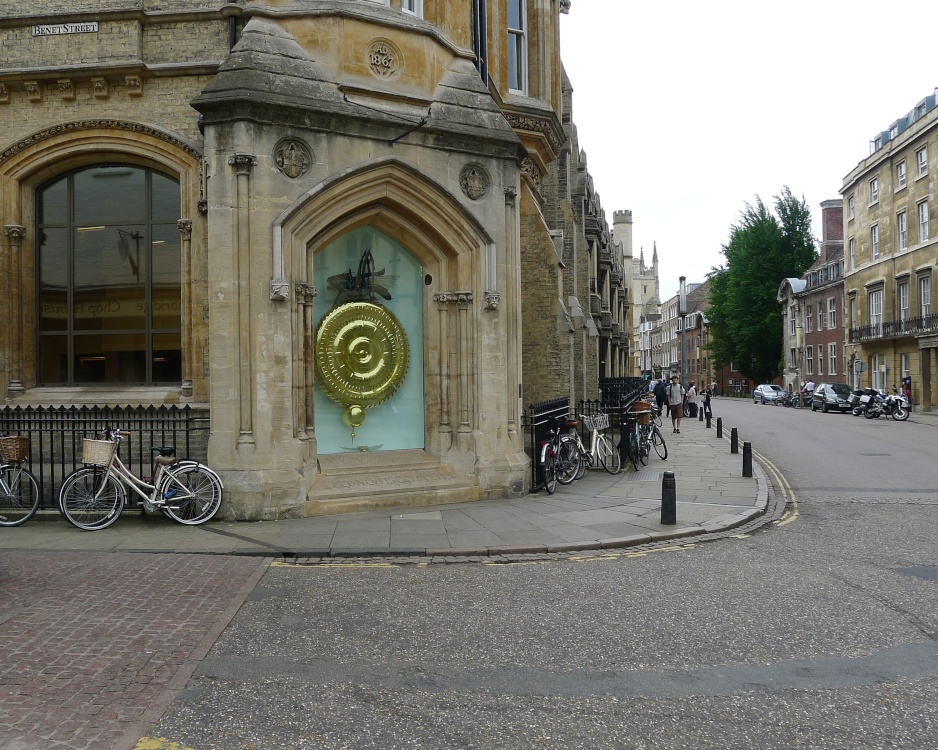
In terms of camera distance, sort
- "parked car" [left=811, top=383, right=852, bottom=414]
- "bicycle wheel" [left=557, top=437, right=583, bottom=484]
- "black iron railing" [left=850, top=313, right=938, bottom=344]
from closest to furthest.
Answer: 1. "bicycle wheel" [left=557, top=437, right=583, bottom=484]
2. "black iron railing" [left=850, top=313, right=938, bottom=344]
3. "parked car" [left=811, top=383, right=852, bottom=414]

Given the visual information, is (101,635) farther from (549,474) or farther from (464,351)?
(549,474)

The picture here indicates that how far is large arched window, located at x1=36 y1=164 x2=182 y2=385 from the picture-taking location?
40.0 feet

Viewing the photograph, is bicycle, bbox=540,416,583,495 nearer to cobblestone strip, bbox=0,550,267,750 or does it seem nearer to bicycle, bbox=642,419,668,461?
bicycle, bbox=642,419,668,461

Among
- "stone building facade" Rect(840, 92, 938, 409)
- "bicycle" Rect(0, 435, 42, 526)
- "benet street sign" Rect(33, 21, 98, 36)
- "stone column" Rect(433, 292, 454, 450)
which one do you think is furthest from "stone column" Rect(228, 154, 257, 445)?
"stone building facade" Rect(840, 92, 938, 409)

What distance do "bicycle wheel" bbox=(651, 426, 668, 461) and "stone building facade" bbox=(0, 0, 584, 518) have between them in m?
6.54

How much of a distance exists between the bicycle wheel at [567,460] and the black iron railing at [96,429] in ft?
17.7

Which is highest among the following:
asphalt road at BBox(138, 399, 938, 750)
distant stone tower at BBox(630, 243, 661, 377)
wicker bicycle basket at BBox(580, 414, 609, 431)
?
distant stone tower at BBox(630, 243, 661, 377)

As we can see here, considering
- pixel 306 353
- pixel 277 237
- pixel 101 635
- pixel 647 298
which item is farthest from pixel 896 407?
pixel 647 298

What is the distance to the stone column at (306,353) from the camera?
32.8 ft

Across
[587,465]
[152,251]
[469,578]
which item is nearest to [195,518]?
[469,578]

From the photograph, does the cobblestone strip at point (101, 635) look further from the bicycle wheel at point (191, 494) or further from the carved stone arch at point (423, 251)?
the carved stone arch at point (423, 251)

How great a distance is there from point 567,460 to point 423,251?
409 centimetres

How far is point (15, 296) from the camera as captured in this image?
12.0 metres

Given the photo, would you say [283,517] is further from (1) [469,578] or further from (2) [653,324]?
(2) [653,324]
